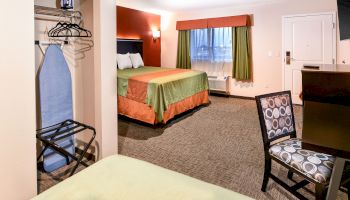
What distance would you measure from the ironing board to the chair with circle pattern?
190 centimetres

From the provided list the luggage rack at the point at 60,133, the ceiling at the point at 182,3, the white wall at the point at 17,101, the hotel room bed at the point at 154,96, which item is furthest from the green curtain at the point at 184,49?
the white wall at the point at 17,101

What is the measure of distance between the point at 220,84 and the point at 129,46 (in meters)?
2.58

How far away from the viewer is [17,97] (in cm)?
161

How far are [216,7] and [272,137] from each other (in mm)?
4976

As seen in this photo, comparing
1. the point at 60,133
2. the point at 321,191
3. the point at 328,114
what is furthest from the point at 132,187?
the point at 60,133

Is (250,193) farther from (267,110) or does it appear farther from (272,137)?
(267,110)

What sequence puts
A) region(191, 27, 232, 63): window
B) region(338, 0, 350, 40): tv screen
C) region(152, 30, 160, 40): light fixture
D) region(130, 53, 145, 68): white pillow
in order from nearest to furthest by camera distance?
region(338, 0, 350, 40): tv screen < region(130, 53, 145, 68): white pillow < region(191, 27, 232, 63): window < region(152, 30, 160, 40): light fixture

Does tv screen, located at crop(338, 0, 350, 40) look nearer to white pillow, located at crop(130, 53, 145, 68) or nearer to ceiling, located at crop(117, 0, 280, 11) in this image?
ceiling, located at crop(117, 0, 280, 11)

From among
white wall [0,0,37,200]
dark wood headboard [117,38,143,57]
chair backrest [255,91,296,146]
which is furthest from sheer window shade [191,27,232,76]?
white wall [0,0,37,200]

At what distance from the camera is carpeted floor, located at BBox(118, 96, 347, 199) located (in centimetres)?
235

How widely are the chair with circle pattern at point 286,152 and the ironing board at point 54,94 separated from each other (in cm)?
190

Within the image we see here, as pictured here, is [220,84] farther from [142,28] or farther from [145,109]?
[145,109]

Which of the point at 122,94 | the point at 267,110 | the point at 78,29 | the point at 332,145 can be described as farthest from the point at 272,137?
the point at 122,94

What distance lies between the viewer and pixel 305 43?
521cm
